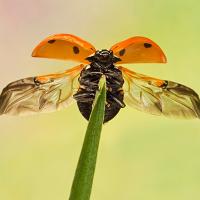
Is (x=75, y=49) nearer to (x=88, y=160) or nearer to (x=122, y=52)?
(x=122, y=52)

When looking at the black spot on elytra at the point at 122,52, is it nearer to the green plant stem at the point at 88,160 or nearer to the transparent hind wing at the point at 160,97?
the transparent hind wing at the point at 160,97

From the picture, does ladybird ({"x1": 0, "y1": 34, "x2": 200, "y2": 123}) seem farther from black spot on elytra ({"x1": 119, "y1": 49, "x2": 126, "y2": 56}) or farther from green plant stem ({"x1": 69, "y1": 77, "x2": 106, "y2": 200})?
green plant stem ({"x1": 69, "y1": 77, "x2": 106, "y2": 200})

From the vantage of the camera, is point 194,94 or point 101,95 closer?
point 101,95

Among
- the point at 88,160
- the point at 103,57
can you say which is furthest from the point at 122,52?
the point at 88,160

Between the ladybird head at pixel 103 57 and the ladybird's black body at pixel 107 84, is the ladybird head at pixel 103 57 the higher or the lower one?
the higher one

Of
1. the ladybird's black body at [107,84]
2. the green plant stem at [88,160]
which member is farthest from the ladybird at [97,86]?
the green plant stem at [88,160]

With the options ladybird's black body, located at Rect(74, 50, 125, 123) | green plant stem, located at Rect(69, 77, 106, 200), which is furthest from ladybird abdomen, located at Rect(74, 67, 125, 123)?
green plant stem, located at Rect(69, 77, 106, 200)

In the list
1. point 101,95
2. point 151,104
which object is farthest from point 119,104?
point 101,95

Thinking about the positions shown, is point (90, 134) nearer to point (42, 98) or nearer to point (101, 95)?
point (101, 95)

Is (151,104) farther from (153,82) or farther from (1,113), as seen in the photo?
(1,113)
